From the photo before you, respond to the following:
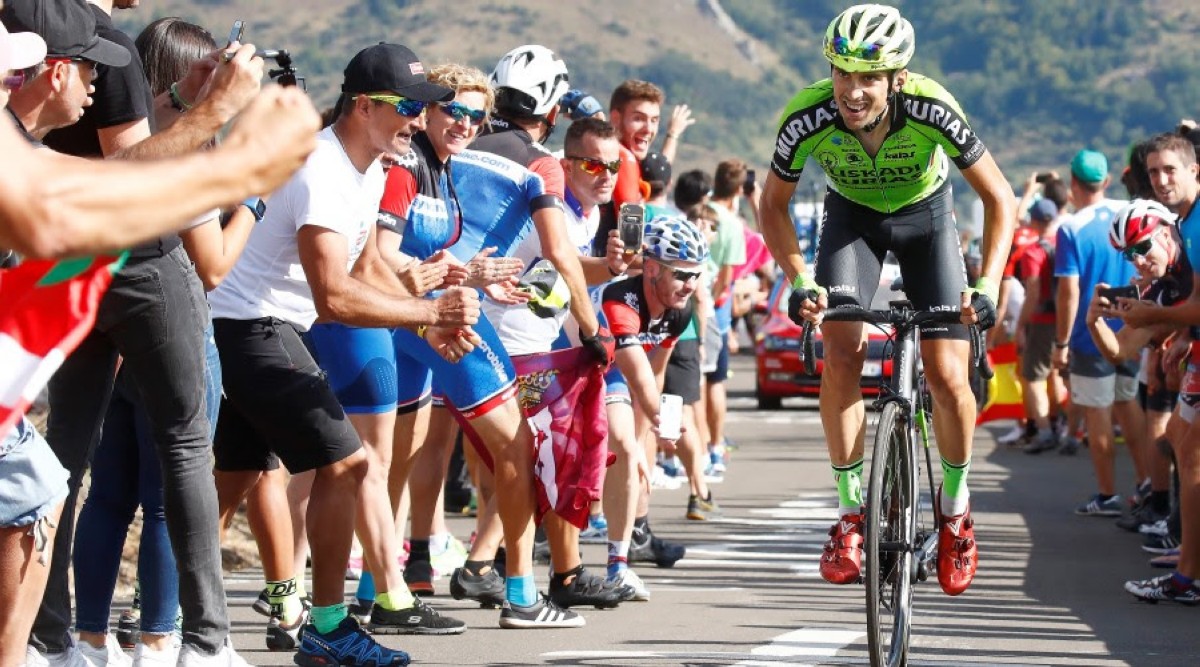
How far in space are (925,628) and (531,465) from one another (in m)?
1.76

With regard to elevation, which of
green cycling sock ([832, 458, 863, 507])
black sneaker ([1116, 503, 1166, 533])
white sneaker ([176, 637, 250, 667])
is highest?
green cycling sock ([832, 458, 863, 507])

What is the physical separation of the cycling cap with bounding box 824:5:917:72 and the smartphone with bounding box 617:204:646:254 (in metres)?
1.97

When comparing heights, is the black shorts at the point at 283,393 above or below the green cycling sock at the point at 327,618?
above

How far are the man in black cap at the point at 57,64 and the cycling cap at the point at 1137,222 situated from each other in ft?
19.7

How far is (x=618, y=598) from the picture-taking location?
9.29 m

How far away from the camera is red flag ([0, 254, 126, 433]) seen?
3705mm

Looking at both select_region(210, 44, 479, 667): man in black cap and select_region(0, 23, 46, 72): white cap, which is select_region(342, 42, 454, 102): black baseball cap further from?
select_region(0, 23, 46, 72): white cap

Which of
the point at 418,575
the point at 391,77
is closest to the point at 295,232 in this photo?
the point at 391,77

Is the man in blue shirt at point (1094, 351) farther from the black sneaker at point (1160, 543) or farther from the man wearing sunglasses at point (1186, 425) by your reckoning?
the man wearing sunglasses at point (1186, 425)

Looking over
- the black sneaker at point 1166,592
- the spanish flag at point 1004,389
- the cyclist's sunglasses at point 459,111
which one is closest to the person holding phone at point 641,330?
the cyclist's sunglasses at point 459,111

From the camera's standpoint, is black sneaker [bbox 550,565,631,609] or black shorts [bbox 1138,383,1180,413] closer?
black sneaker [bbox 550,565,631,609]

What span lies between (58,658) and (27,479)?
3.60 feet

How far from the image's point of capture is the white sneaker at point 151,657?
658cm

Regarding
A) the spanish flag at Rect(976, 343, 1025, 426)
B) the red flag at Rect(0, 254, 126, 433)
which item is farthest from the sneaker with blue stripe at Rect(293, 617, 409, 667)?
the spanish flag at Rect(976, 343, 1025, 426)
